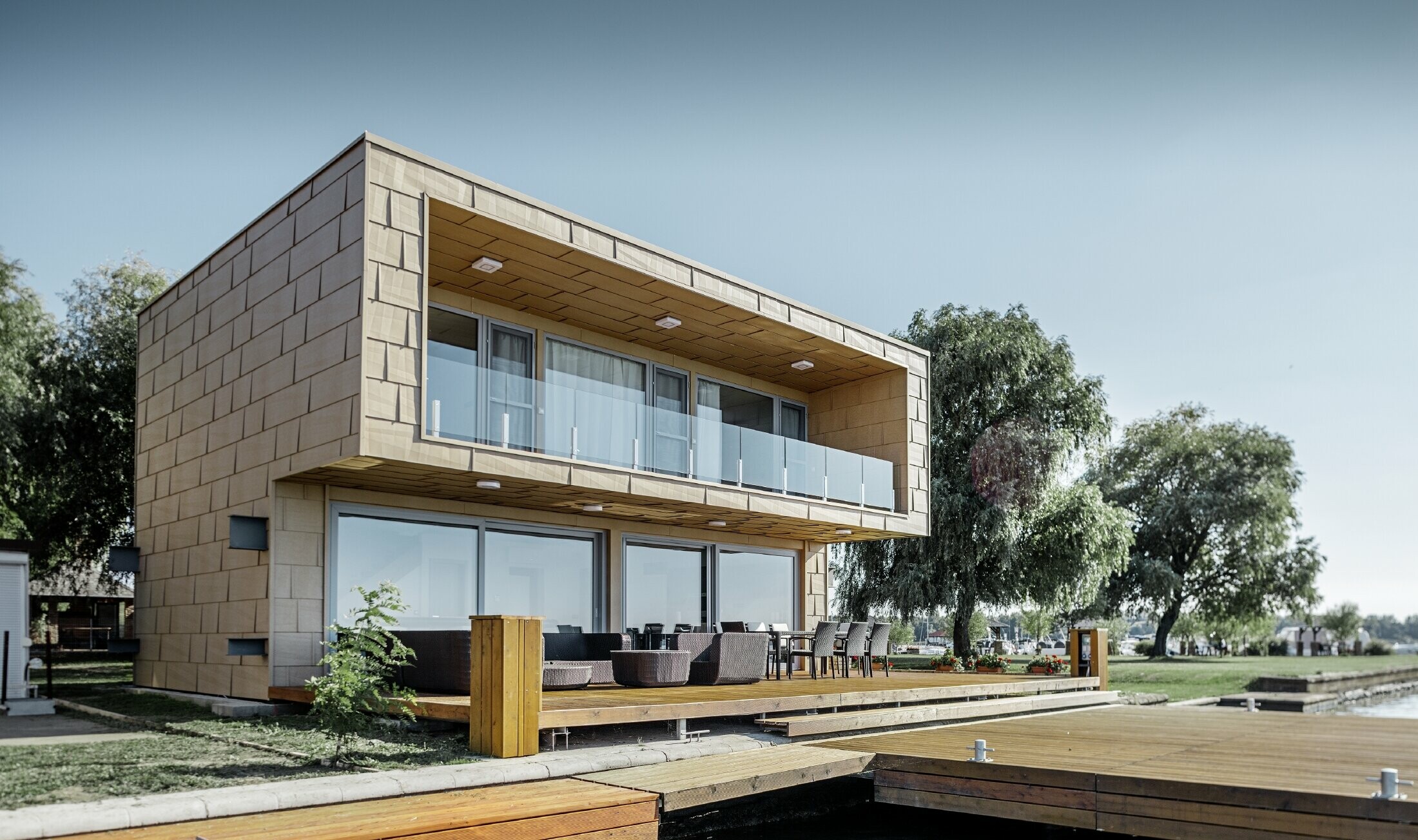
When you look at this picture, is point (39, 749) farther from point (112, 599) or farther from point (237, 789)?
point (112, 599)

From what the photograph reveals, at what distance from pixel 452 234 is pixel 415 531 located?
11.9 feet

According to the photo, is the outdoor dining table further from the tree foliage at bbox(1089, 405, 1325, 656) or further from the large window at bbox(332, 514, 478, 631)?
the tree foliage at bbox(1089, 405, 1325, 656)

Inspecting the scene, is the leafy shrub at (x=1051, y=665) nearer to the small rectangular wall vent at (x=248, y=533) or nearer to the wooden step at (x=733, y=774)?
the wooden step at (x=733, y=774)

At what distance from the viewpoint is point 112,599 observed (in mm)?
31688

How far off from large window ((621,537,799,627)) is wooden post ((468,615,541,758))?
22.6 feet

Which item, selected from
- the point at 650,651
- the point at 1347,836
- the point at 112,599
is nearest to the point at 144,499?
the point at 650,651

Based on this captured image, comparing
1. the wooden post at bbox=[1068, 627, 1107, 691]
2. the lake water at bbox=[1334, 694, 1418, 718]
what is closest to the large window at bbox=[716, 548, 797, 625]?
the wooden post at bbox=[1068, 627, 1107, 691]

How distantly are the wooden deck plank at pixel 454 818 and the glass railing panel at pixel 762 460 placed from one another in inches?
300

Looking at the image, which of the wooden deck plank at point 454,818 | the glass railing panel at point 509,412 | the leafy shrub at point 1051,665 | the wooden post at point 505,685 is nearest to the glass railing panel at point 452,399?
the glass railing panel at point 509,412

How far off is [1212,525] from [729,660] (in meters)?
31.3

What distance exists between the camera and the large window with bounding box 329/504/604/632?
1198cm

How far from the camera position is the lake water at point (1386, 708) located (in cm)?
2373

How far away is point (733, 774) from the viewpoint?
308 inches

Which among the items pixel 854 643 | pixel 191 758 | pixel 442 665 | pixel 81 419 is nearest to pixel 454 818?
pixel 191 758
